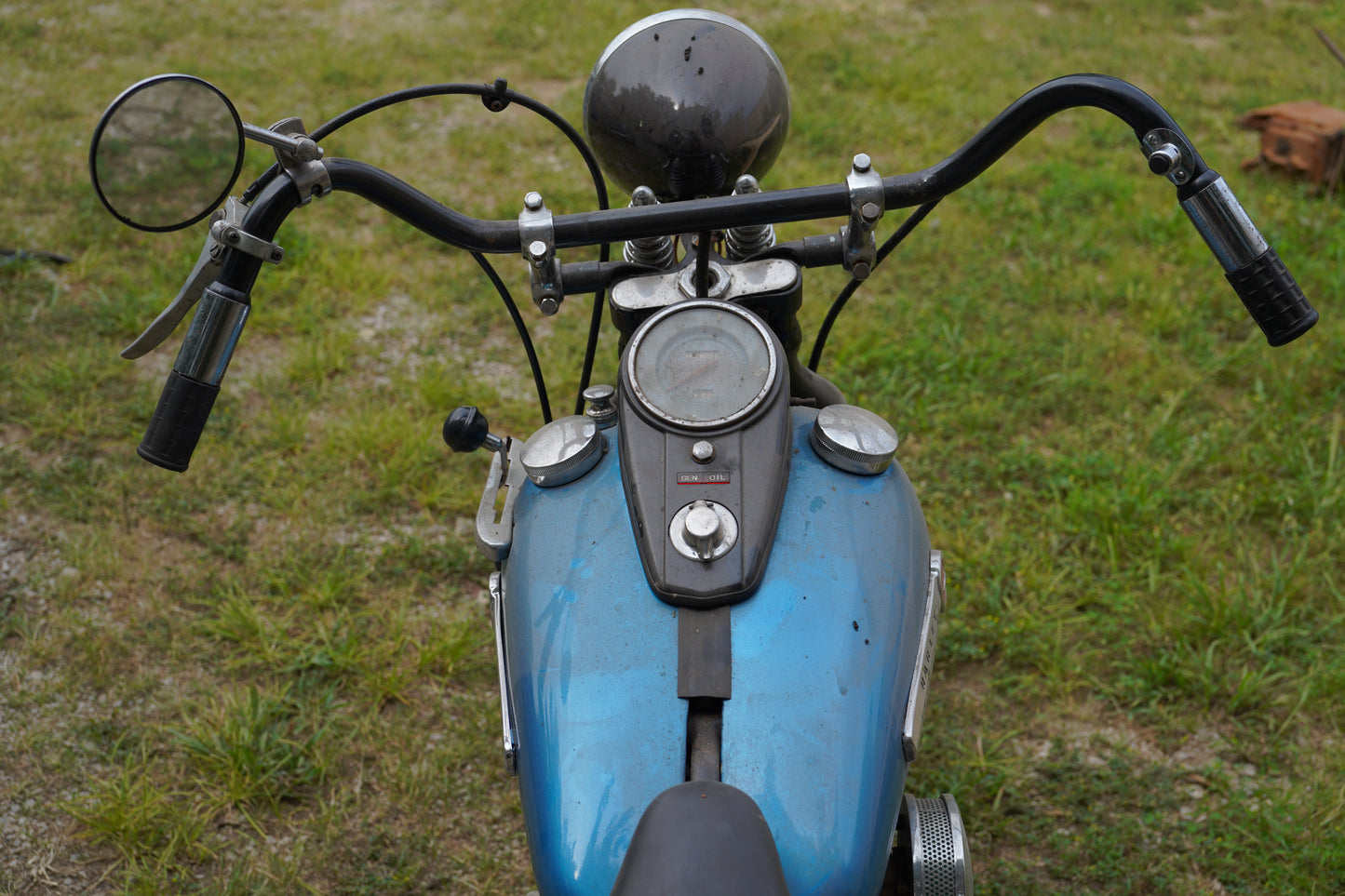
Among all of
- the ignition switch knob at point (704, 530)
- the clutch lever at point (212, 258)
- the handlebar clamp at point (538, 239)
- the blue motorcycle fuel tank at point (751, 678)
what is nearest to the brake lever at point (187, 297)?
the clutch lever at point (212, 258)

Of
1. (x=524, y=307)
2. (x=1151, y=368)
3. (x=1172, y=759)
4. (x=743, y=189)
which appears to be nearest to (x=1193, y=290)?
(x=1151, y=368)

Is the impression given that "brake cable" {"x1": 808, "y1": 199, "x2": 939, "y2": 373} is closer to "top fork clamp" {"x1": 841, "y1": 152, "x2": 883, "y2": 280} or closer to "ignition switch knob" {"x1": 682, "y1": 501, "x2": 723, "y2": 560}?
"top fork clamp" {"x1": 841, "y1": 152, "x2": 883, "y2": 280}

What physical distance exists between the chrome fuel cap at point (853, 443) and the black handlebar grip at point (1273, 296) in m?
0.43

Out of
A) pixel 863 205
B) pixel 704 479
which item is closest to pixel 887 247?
pixel 863 205

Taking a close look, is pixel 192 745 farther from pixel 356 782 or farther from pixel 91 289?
pixel 91 289

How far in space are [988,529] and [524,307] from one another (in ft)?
5.86

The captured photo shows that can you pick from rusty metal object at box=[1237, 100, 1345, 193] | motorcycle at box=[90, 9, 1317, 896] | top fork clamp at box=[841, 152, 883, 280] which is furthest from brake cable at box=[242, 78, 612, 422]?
rusty metal object at box=[1237, 100, 1345, 193]

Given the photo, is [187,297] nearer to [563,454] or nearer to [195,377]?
[195,377]

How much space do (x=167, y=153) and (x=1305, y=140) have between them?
446 centimetres

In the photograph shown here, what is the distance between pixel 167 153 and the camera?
1.25m

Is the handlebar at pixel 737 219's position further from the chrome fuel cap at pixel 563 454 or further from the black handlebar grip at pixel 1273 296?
the chrome fuel cap at pixel 563 454

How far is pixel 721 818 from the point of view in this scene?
1.03 meters

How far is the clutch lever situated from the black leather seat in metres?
0.67

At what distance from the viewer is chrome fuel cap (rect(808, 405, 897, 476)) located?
4.40 feet
